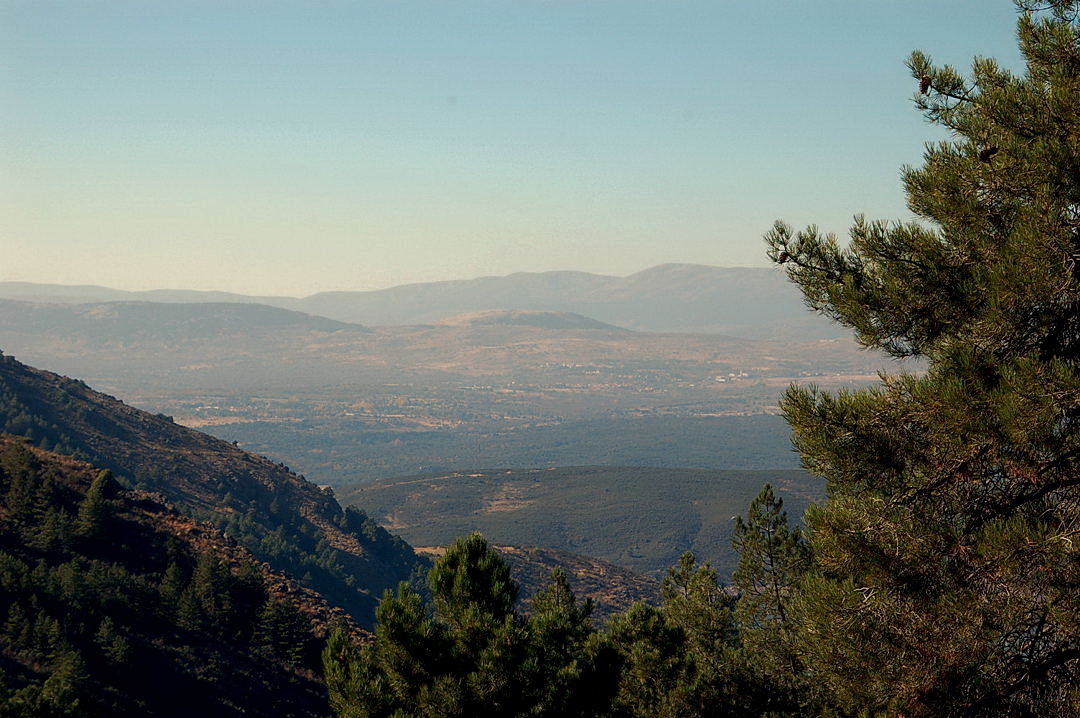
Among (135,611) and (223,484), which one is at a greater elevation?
(135,611)

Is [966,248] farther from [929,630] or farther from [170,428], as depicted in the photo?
[170,428]

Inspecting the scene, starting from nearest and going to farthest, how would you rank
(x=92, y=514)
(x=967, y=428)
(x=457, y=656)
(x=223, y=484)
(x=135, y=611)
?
(x=967, y=428)
(x=457, y=656)
(x=135, y=611)
(x=92, y=514)
(x=223, y=484)

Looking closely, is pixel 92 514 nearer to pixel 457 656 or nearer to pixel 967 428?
pixel 457 656

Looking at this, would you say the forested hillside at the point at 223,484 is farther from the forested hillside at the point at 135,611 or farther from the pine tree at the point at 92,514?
the pine tree at the point at 92,514

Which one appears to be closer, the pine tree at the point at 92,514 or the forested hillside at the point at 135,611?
the forested hillside at the point at 135,611

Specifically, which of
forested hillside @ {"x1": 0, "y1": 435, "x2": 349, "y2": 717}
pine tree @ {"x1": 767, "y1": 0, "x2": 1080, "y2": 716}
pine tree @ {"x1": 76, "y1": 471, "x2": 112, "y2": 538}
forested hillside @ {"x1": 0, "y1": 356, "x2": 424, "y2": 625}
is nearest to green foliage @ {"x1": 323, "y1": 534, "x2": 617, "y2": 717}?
pine tree @ {"x1": 767, "y1": 0, "x2": 1080, "y2": 716}

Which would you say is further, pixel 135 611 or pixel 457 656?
pixel 135 611

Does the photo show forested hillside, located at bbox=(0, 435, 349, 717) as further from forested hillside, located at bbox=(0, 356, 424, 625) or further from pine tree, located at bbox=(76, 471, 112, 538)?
forested hillside, located at bbox=(0, 356, 424, 625)

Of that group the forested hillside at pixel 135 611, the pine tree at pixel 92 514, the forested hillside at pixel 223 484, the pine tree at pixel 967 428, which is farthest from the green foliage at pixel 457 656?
the forested hillside at pixel 223 484

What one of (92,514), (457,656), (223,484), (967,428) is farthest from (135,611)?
(223,484)
